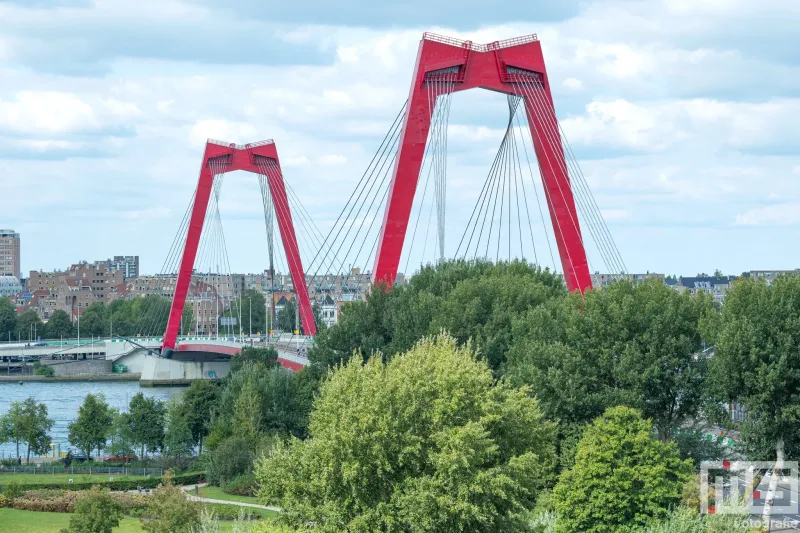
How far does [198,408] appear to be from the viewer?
1908 inches

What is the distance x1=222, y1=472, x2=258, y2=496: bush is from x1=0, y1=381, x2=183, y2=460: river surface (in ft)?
57.3

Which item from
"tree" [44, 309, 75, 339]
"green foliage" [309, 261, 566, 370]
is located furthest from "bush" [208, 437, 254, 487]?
"tree" [44, 309, 75, 339]

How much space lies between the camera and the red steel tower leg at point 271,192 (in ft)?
225

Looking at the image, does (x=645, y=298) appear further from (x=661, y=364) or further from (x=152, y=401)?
(x=152, y=401)

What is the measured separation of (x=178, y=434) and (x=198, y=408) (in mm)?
2300

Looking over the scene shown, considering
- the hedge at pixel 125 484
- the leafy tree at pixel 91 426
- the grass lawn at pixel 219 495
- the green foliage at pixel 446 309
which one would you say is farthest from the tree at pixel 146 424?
the grass lawn at pixel 219 495

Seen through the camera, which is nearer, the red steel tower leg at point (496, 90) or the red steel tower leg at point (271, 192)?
the red steel tower leg at point (496, 90)

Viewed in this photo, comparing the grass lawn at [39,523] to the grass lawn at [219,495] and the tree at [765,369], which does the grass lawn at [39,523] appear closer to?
the grass lawn at [219,495]

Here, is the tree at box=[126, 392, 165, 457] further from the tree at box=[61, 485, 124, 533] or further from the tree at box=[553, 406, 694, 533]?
the tree at box=[553, 406, 694, 533]

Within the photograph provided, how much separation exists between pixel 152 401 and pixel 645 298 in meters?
22.9

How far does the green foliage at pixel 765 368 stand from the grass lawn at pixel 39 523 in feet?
39.4

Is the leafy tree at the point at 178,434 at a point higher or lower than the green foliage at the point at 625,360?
lower

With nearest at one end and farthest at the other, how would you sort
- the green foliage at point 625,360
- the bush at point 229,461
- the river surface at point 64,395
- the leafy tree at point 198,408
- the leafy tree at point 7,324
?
1. the green foliage at point 625,360
2. the bush at point 229,461
3. the leafy tree at point 198,408
4. the river surface at point 64,395
5. the leafy tree at point 7,324

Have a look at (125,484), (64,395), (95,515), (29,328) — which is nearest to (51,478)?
(125,484)
